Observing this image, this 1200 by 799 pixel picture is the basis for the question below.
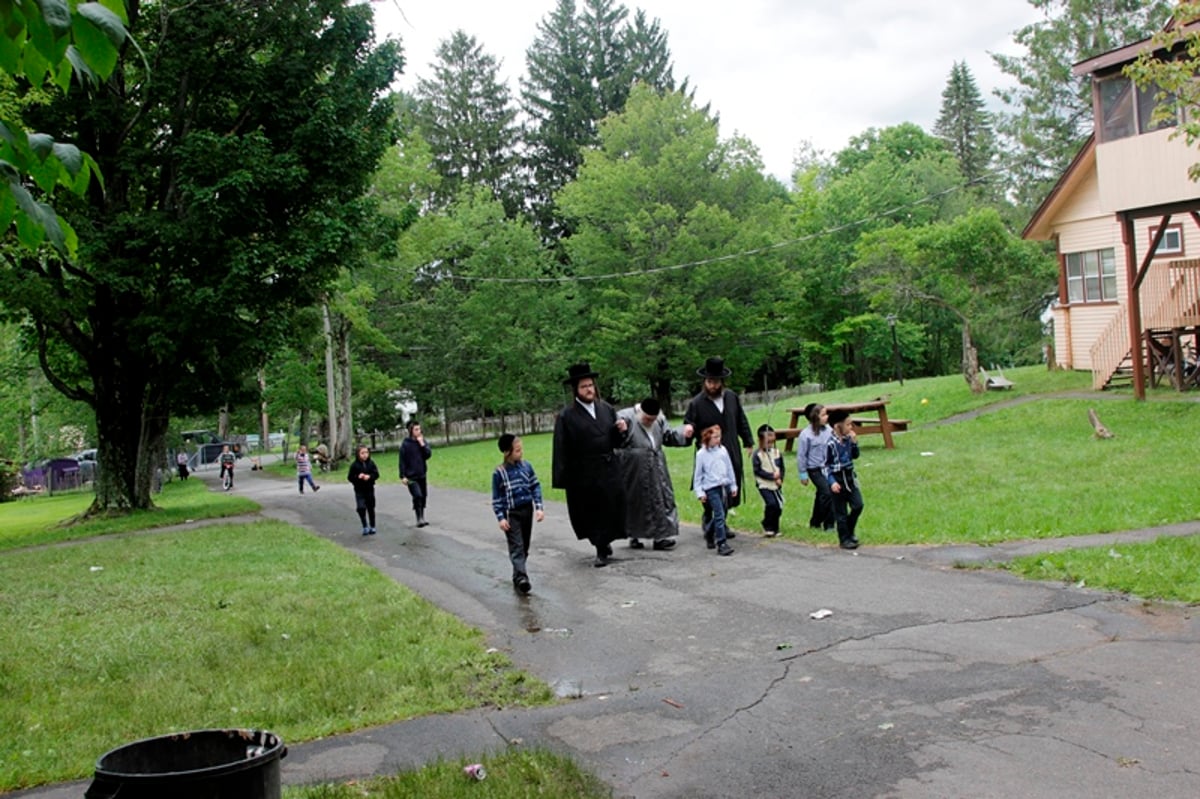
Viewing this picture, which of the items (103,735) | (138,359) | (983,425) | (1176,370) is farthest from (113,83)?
(1176,370)

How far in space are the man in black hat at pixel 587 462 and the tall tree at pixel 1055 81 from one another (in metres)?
37.0

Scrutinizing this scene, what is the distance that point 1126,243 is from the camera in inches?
898

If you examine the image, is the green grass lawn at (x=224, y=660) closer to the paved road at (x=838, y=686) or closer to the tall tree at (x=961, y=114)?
the paved road at (x=838, y=686)

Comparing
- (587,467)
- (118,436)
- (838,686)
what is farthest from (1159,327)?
(118,436)

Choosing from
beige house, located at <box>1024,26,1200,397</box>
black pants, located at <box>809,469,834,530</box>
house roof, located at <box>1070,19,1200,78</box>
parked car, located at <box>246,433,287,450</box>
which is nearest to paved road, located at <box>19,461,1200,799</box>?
black pants, located at <box>809,469,834,530</box>

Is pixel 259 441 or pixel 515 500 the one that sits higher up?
pixel 515 500

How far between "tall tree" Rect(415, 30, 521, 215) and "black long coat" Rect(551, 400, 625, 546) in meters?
53.7

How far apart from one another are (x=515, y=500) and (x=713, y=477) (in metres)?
2.56

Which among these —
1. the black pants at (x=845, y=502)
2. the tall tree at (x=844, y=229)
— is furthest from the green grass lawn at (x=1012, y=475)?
the tall tree at (x=844, y=229)

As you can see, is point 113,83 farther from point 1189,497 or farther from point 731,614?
point 1189,497

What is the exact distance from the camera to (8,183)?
2.92 m

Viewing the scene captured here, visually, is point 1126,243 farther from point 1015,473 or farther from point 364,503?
point 364,503

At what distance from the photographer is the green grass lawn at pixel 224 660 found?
21.2 ft

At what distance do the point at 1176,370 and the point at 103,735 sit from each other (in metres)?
24.0
